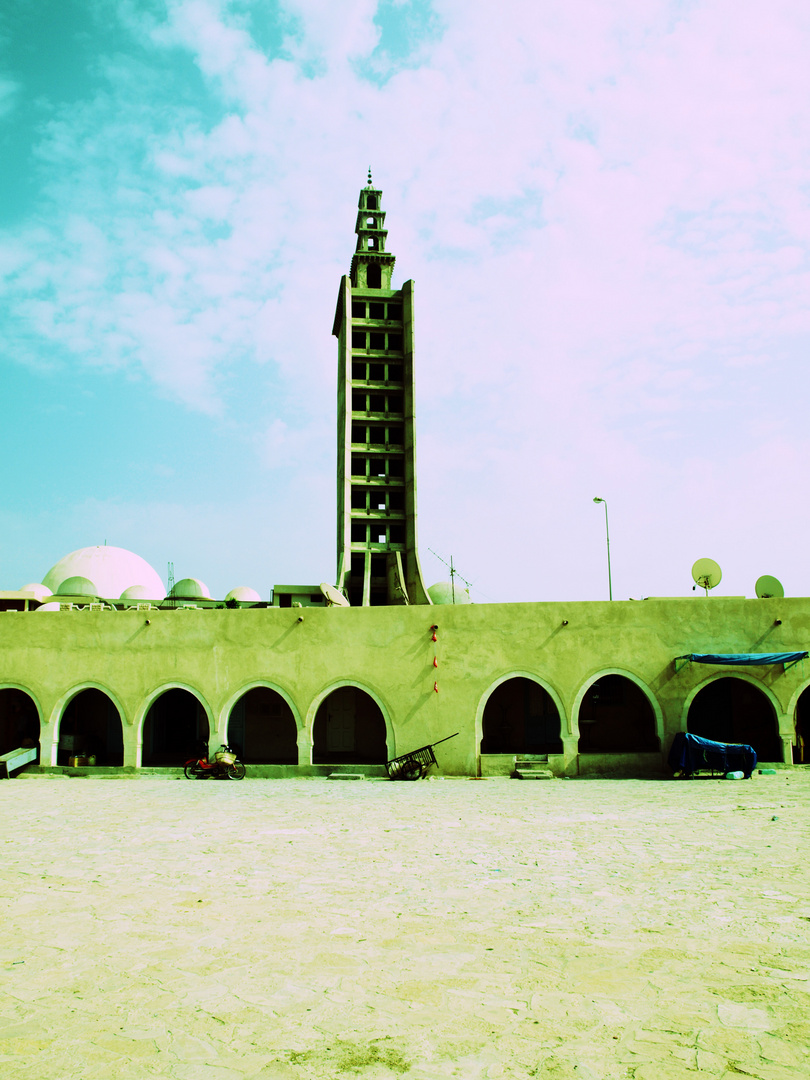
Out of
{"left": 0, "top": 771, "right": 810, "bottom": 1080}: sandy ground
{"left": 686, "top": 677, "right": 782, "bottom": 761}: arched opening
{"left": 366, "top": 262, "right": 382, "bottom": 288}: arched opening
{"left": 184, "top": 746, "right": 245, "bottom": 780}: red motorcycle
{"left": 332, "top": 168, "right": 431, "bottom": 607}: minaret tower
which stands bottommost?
{"left": 184, "top": 746, "right": 245, "bottom": 780}: red motorcycle

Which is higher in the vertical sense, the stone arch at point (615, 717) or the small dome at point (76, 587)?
the small dome at point (76, 587)

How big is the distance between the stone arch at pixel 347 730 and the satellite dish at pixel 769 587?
44.6 feet

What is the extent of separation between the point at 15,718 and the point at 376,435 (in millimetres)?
22589

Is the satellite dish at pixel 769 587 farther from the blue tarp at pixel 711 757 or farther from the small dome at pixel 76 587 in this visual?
the small dome at pixel 76 587

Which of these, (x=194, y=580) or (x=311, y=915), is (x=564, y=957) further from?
(x=194, y=580)

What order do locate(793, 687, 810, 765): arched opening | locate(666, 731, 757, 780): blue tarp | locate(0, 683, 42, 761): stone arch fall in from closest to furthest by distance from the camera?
1. locate(666, 731, 757, 780): blue tarp
2. locate(793, 687, 810, 765): arched opening
3. locate(0, 683, 42, 761): stone arch

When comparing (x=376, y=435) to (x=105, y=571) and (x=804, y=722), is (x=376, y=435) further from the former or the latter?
(x=804, y=722)

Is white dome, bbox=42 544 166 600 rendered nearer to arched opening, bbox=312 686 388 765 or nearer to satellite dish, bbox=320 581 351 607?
satellite dish, bbox=320 581 351 607

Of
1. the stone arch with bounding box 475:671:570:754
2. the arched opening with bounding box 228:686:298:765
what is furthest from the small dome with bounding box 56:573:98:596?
the stone arch with bounding box 475:671:570:754

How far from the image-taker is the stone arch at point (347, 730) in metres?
27.4

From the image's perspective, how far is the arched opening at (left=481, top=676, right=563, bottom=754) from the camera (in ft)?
89.2

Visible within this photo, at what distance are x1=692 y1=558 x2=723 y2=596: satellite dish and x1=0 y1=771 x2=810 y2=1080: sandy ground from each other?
13.0 meters

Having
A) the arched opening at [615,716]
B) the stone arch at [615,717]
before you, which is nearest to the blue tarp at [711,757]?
the stone arch at [615,717]

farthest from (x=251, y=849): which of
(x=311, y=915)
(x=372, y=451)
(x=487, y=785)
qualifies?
(x=372, y=451)
